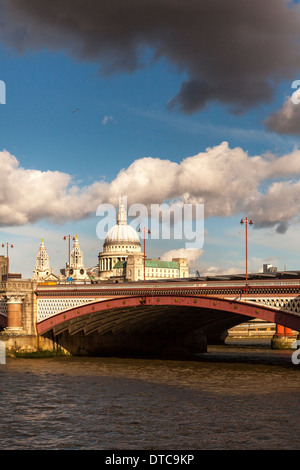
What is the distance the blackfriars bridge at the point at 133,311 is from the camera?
53562 mm

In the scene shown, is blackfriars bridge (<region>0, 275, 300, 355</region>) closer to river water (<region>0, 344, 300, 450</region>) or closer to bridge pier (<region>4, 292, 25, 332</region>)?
bridge pier (<region>4, 292, 25, 332</region>)

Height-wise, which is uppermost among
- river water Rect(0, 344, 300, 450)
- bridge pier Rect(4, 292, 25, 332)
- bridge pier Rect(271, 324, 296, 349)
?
bridge pier Rect(4, 292, 25, 332)

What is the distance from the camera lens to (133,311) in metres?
68.7

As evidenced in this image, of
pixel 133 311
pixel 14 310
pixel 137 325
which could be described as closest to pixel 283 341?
pixel 137 325

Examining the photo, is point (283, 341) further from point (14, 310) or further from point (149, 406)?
point (149, 406)

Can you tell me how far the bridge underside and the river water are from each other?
237 inches

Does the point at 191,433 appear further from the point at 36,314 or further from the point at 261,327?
the point at 261,327

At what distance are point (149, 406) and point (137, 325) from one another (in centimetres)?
3800

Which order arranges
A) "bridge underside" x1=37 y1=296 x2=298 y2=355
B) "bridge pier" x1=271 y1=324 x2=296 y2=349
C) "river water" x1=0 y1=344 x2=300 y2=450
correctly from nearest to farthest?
1. "river water" x1=0 y1=344 x2=300 y2=450
2. "bridge underside" x1=37 y1=296 x2=298 y2=355
3. "bridge pier" x1=271 y1=324 x2=296 y2=349

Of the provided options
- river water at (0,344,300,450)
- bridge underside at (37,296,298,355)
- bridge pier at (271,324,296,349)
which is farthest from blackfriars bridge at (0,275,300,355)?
river water at (0,344,300,450)

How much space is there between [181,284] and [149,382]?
12174mm

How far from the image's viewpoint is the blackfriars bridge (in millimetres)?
53562

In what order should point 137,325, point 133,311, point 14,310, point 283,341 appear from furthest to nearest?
point 283,341 < point 137,325 < point 14,310 < point 133,311
